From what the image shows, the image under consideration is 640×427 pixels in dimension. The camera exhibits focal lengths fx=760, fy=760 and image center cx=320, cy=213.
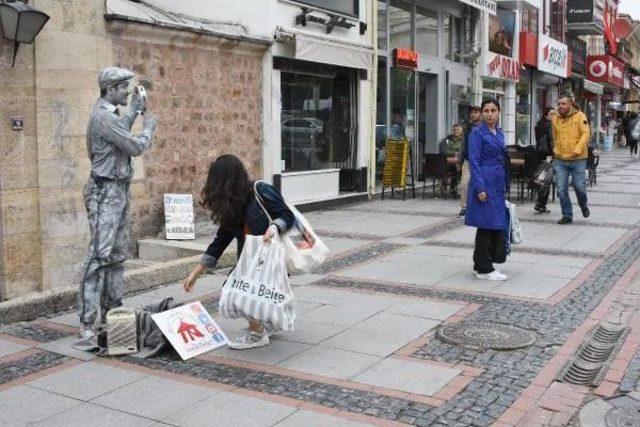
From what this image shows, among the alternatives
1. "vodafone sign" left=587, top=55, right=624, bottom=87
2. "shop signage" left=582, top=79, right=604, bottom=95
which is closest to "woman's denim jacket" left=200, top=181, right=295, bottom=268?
"shop signage" left=582, top=79, right=604, bottom=95

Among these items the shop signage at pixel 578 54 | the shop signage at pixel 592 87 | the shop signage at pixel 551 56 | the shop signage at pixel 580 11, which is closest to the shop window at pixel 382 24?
the shop signage at pixel 551 56

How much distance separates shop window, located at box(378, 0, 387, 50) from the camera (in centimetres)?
1562

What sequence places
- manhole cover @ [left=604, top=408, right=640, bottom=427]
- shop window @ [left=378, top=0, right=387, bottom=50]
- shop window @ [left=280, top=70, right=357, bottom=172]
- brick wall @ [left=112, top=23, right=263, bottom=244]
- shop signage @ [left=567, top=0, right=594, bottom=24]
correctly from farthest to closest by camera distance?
shop signage @ [left=567, top=0, right=594, bottom=24]
shop window @ [left=378, top=0, right=387, bottom=50]
shop window @ [left=280, top=70, right=357, bottom=172]
brick wall @ [left=112, top=23, right=263, bottom=244]
manhole cover @ [left=604, top=408, right=640, bottom=427]

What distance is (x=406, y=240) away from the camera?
33.6 feet

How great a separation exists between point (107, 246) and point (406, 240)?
5406mm

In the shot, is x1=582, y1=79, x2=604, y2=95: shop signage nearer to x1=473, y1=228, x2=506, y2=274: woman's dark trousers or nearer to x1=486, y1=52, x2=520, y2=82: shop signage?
x1=486, y1=52, x2=520, y2=82: shop signage

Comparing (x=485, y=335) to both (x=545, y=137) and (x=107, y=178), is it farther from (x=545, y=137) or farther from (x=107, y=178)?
(x=545, y=137)

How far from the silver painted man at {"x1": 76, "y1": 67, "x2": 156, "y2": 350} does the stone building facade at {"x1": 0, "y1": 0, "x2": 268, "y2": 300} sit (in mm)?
1861

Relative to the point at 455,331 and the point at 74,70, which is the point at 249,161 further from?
the point at 455,331

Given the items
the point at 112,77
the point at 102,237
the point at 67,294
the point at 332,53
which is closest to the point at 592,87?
the point at 332,53

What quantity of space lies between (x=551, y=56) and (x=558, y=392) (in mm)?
23641

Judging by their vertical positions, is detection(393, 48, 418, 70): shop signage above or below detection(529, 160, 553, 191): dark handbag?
above

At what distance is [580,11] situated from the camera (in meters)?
31.3

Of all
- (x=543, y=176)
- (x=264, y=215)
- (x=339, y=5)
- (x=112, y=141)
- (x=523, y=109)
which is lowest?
(x=264, y=215)
